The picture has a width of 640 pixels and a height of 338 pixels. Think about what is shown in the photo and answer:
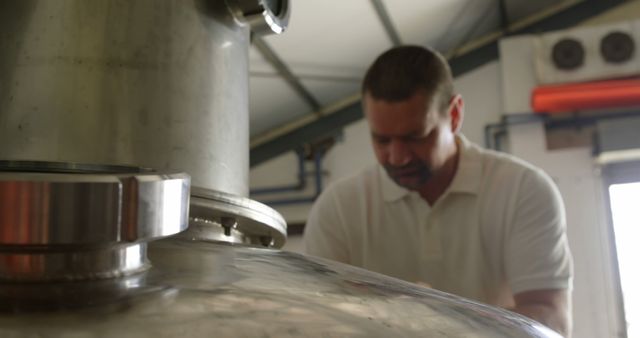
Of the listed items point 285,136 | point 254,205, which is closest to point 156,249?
point 254,205

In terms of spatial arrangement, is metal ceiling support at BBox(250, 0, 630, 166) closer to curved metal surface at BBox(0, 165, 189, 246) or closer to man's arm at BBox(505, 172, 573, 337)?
man's arm at BBox(505, 172, 573, 337)

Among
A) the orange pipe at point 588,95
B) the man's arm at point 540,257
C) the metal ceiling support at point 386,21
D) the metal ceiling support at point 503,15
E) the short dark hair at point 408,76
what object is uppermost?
the metal ceiling support at point 503,15

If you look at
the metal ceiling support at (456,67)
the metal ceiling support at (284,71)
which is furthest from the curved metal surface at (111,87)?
the metal ceiling support at (456,67)

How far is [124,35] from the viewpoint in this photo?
0.46m

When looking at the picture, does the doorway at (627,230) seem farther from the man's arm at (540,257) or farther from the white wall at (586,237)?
the man's arm at (540,257)

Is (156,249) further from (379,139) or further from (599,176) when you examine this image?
(599,176)

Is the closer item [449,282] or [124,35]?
[124,35]

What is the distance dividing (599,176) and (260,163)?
136 centimetres

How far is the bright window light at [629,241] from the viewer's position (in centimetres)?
209

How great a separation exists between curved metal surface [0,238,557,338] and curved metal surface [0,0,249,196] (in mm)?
90

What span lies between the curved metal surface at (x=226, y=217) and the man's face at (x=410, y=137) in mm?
533

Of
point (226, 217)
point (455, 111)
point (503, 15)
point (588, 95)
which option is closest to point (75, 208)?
point (226, 217)

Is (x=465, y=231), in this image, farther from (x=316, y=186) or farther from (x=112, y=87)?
(x=316, y=186)

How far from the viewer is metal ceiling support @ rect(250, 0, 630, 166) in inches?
93.8
